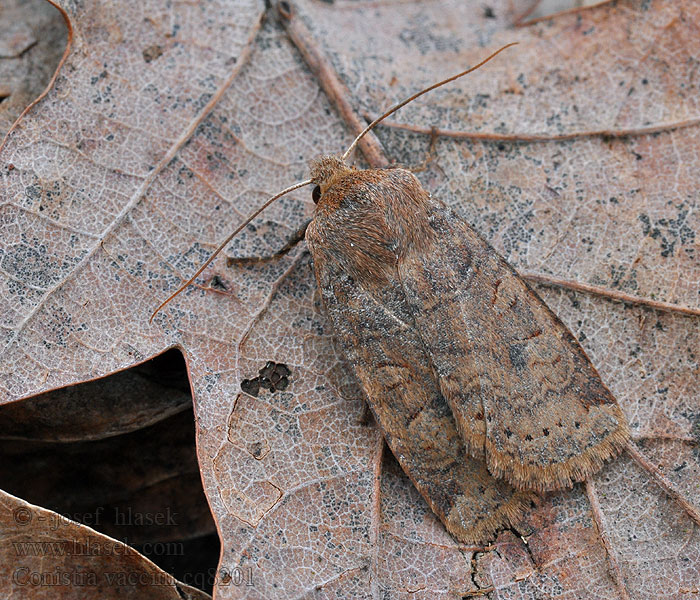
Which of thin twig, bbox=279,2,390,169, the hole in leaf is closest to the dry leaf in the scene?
thin twig, bbox=279,2,390,169

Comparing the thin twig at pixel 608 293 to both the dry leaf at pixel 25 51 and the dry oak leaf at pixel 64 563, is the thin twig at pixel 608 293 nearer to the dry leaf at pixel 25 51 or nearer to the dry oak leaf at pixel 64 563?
the dry oak leaf at pixel 64 563

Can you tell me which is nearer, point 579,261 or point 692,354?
point 692,354

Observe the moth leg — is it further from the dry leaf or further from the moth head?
the dry leaf

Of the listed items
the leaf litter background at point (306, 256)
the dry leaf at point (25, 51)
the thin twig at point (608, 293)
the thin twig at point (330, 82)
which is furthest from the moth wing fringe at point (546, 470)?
the dry leaf at point (25, 51)

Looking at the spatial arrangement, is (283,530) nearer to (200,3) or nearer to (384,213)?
(384,213)

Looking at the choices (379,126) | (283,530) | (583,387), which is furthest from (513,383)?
(379,126)

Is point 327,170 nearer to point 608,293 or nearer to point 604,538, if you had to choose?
point 608,293

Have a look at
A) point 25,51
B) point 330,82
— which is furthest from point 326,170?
point 25,51

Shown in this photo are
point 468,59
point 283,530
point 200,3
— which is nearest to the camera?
point 283,530
